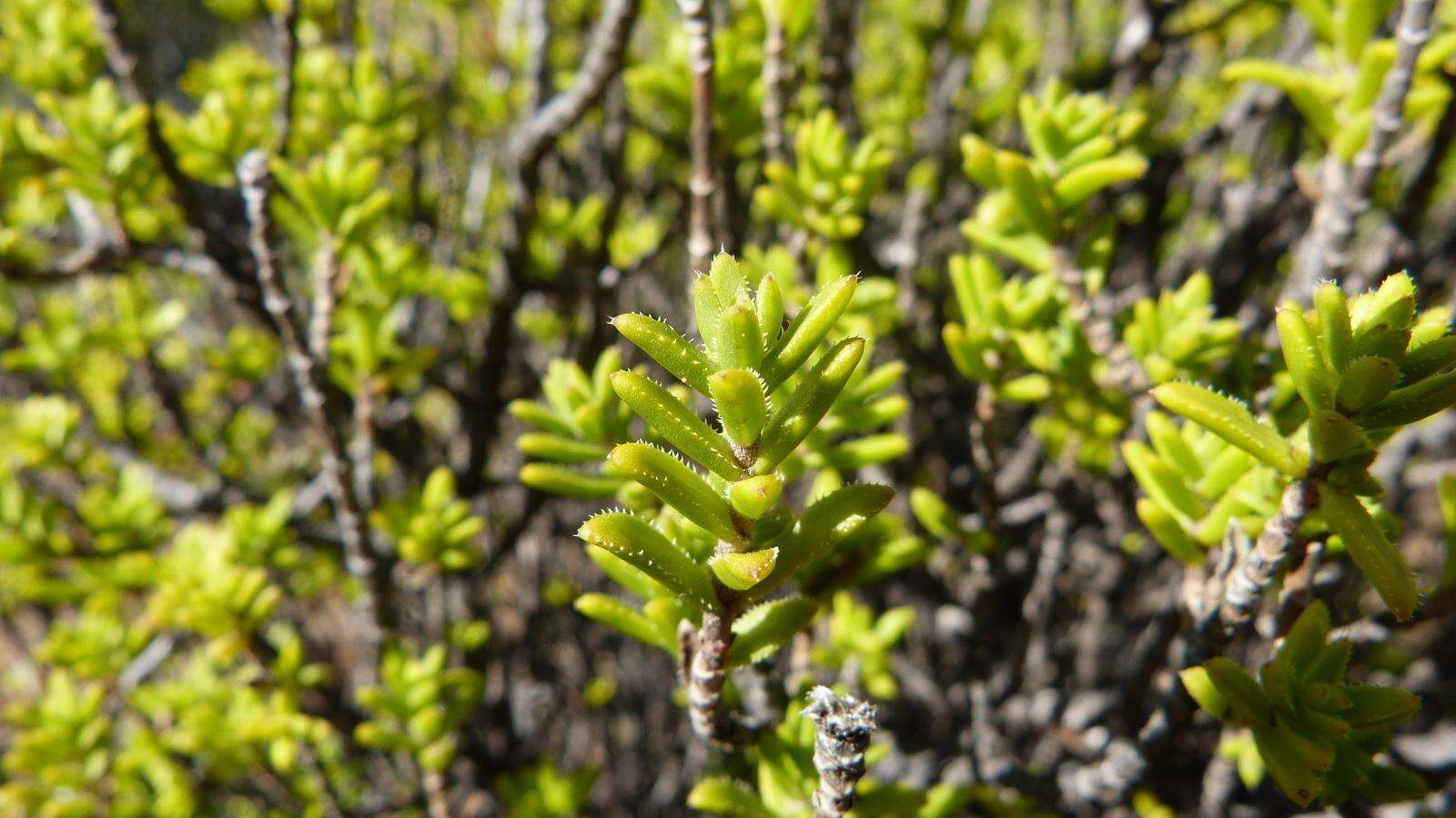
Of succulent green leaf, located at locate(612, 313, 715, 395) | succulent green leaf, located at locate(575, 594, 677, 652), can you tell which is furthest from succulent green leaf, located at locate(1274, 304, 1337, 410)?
succulent green leaf, located at locate(575, 594, 677, 652)

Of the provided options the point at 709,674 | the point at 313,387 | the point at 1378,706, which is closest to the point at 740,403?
the point at 709,674

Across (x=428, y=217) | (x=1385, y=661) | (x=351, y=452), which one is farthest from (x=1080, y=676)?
(x=428, y=217)

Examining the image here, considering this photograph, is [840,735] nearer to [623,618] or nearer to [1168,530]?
[623,618]

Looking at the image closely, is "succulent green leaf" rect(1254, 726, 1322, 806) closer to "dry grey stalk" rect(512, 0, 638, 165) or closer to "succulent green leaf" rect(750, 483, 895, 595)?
"succulent green leaf" rect(750, 483, 895, 595)

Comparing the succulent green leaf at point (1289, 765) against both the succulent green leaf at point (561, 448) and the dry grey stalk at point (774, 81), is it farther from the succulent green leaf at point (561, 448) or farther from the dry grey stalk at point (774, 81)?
the dry grey stalk at point (774, 81)

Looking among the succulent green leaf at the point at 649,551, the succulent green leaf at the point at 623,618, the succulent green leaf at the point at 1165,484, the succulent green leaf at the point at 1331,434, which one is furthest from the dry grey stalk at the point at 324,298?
the succulent green leaf at the point at 1331,434
